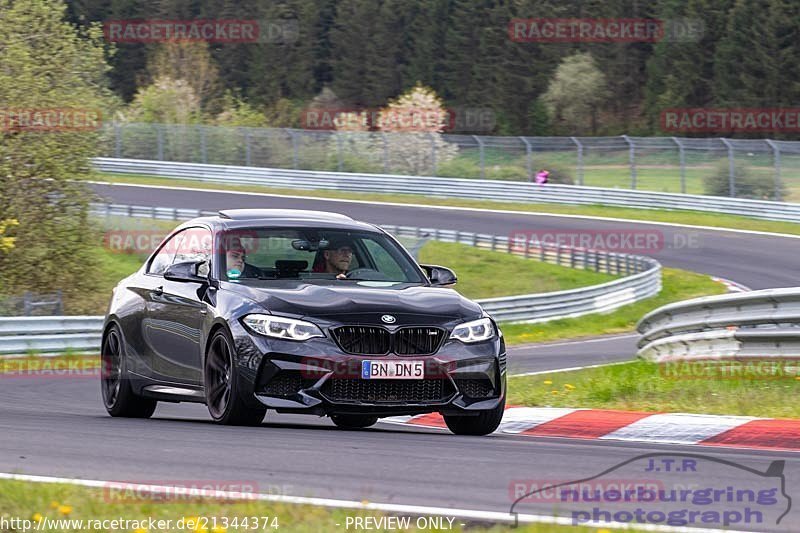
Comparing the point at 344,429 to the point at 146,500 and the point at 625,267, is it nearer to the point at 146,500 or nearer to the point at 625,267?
the point at 146,500

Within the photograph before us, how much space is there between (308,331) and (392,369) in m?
0.56

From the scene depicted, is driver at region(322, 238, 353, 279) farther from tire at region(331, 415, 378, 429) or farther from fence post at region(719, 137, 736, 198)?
fence post at region(719, 137, 736, 198)

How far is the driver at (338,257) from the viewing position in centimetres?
988

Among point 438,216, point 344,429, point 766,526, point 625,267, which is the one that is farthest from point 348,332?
point 438,216

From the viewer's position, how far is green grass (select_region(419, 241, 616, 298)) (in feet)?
112

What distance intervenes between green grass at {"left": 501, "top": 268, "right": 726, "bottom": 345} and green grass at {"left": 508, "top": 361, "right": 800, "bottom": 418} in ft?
46.2

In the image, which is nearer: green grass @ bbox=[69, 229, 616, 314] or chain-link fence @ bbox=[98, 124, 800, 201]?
green grass @ bbox=[69, 229, 616, 314]

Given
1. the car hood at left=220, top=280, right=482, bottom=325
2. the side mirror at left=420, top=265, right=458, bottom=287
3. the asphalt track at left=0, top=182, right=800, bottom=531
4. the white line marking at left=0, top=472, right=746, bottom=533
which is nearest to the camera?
the white line marking at left=0, top=472, right=746, bottom=533

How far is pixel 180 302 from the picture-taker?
996cm

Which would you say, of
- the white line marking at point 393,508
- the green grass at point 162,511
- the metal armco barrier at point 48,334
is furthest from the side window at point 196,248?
the metal armco barrier at point 48,334

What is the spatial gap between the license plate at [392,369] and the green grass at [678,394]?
2639 millimetres

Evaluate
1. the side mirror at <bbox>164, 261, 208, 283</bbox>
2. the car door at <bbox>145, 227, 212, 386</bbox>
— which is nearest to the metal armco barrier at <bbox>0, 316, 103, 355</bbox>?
the car door at <bbox>145, 227, 212, 386</bbox>

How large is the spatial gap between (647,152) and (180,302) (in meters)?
38.7

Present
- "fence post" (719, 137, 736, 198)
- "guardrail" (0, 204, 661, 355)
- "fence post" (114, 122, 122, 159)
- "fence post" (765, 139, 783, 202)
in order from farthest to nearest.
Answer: "fence post" (114, 122, 122, 159)
"fence post" (719, 137, 736, 198)
"fence post" (765, 139, 783, 202)
"guardrail" (0, 204, 661, 355)
